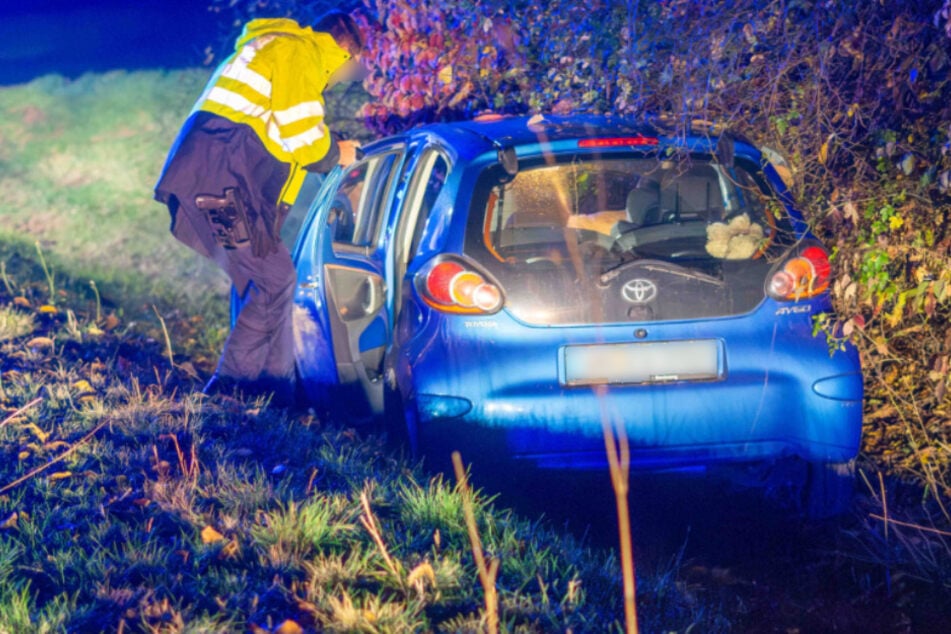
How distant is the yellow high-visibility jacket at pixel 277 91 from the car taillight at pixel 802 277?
251cm

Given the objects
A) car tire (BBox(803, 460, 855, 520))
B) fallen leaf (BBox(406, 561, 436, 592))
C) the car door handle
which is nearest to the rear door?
the car door handle

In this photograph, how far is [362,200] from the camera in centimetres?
570

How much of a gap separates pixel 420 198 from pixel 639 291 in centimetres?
116

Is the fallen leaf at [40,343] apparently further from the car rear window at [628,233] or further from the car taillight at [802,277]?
the car taillight at [802,277]

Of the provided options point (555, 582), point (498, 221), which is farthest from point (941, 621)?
point (498, 221)

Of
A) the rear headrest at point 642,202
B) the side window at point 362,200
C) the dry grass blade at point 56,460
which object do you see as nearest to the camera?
the dry grass blade at point 56,460

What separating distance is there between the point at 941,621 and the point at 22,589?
112 inches

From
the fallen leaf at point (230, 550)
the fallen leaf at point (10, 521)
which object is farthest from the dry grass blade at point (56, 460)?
the fallen leaf at point (230, 550)

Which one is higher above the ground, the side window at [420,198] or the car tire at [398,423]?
the side window at [420,198]

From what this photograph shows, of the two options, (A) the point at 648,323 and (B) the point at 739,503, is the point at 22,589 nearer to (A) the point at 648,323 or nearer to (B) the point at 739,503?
(A) the point at 648,323

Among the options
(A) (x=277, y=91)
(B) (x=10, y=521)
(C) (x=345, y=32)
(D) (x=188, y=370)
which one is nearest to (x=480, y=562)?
(B) (x=10, y=521)

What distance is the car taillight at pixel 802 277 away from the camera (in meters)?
3.96

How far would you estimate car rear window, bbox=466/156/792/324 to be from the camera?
12.8ft

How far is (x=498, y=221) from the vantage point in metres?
4.14
